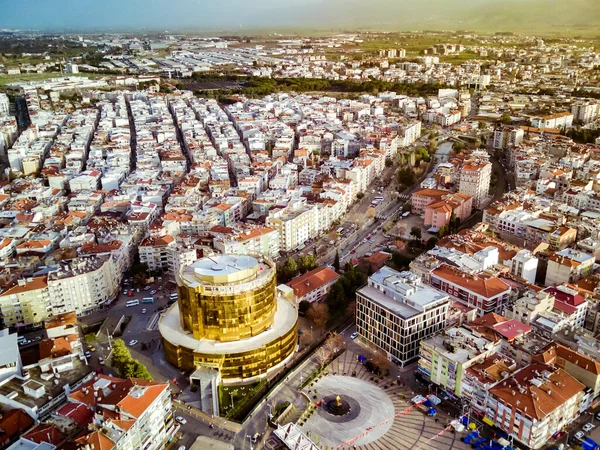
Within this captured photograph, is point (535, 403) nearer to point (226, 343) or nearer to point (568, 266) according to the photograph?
point (568, 266)

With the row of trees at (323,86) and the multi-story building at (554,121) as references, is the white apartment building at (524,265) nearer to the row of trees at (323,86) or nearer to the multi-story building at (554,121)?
the multi-story building at (554,121)

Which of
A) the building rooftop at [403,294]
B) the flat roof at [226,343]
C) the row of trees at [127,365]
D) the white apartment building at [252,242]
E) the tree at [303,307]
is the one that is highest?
the building rooftop at [403,294]

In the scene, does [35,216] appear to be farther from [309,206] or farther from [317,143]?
[317,143]

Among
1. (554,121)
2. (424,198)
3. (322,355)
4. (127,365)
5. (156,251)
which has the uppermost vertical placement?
(554,121)

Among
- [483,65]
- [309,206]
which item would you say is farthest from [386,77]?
[309,206]

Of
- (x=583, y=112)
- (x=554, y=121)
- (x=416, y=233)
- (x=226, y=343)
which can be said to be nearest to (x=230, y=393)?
(x=226, y=343)

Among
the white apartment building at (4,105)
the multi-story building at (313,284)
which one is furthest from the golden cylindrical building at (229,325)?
the white apartment building at (4,105)

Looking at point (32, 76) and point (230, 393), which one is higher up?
point (32, 76)
